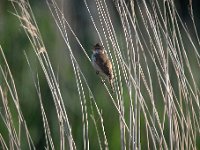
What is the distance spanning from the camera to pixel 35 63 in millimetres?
5578

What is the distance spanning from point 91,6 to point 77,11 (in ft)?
0.62

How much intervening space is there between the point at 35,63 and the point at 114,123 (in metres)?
0.91

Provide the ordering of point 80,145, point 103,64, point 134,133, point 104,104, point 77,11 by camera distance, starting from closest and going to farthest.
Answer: point 134,133 < point 103,64 < point 80,145 < point 104,104 < point 77,11

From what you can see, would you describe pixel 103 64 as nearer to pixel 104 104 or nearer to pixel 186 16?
pixel 104 104

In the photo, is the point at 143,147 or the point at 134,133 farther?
the point at 143,147

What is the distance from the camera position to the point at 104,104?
17.8 ft

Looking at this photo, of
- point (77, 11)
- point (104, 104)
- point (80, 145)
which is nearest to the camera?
point (80, 145)

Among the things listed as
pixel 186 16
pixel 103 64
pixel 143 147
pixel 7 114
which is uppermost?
pixel 186 16

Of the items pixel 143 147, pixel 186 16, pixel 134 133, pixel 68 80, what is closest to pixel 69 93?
pixel 68 80

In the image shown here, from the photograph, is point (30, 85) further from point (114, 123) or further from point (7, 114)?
point (7, 114)

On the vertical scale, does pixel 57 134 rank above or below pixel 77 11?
below

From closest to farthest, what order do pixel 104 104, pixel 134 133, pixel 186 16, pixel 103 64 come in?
pixel 134 133
pixel 103 64
pixel 104 104
pixel 186 16

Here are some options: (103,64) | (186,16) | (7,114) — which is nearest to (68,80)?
(103,64)

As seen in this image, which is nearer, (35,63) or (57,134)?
(57,134)
